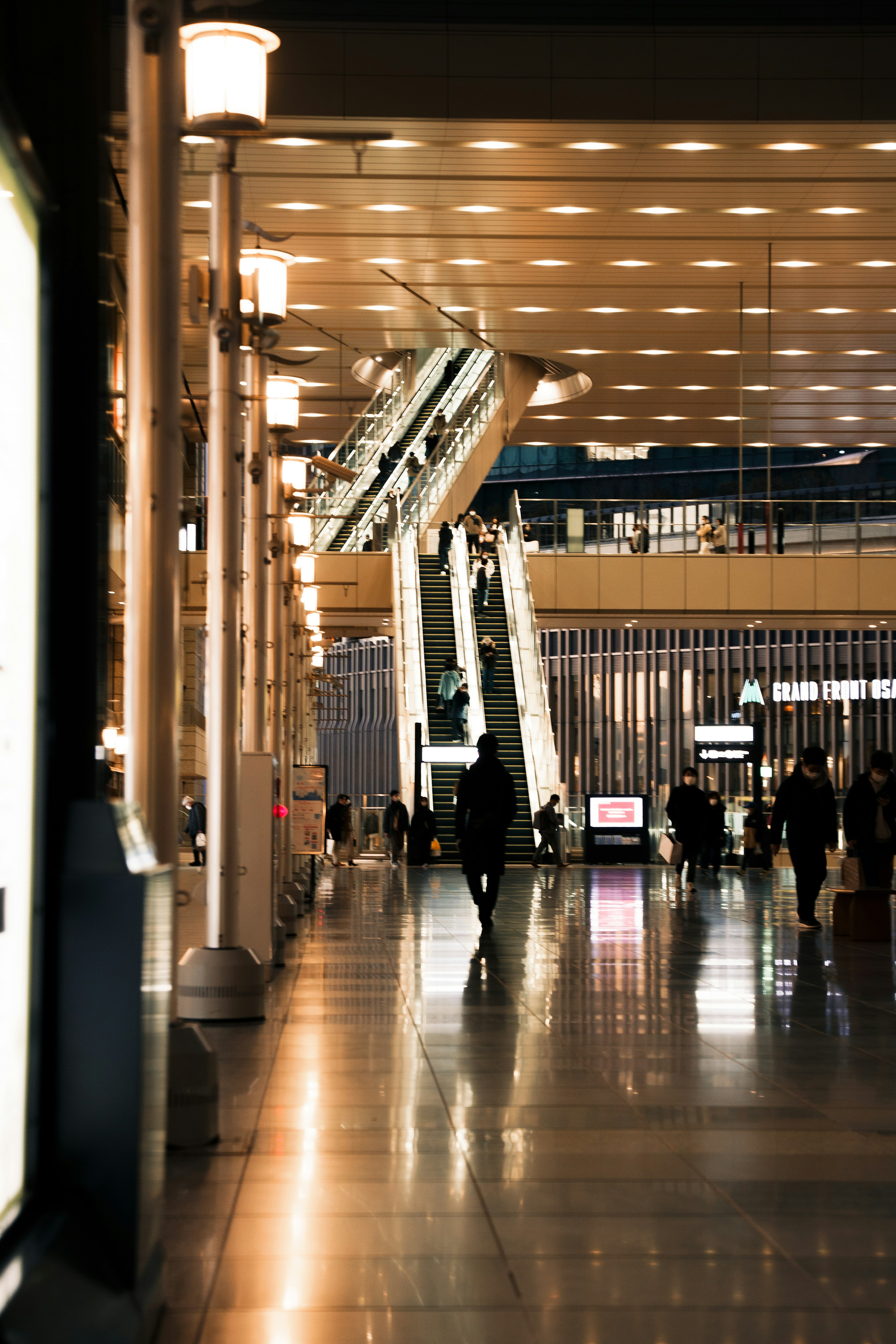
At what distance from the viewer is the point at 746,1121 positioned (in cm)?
567

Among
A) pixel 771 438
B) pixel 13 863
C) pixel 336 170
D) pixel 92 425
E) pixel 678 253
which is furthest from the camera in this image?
pixel 771 438

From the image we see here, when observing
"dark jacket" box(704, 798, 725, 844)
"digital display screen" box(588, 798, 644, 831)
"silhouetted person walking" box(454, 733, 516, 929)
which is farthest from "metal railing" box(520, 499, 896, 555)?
"silhouetted person walking" box(454, 733, 516, 929)

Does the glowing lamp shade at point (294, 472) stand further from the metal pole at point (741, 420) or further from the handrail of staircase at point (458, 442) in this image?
the handrail of staircase at point (458, 442)

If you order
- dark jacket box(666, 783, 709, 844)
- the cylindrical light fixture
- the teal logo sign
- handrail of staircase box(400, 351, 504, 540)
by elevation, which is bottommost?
dark jacket box(666, 783, 709, 844)

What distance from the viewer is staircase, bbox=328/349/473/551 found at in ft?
112

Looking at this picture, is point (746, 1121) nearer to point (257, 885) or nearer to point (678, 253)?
point (257, 885)

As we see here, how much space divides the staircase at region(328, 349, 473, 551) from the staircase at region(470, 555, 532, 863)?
12.8 ft

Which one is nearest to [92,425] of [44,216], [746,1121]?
[44,216]

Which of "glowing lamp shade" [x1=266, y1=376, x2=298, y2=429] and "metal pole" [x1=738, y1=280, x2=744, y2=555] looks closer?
"glowing lamp shade" [x1=266, y1=376, x2=298, y2=429]

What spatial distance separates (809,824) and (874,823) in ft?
3.89

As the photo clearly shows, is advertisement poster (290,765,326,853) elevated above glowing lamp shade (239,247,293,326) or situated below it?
below

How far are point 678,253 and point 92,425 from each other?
21651 millimetres

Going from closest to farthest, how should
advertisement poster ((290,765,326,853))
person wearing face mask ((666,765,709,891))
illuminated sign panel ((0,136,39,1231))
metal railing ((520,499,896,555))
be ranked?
illuminated sign panel ((0,136,39,1231)) → advertisement poster ((290,765,326,853)) → person wearing face mask ((666,765,709,891)) → metal railing ((520,499,896,555))

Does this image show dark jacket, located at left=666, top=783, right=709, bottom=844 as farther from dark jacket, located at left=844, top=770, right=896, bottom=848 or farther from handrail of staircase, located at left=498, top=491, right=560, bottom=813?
dark jacket, located at left=844, top=770, right=896, bottom=848
